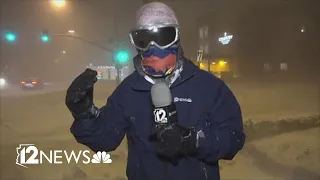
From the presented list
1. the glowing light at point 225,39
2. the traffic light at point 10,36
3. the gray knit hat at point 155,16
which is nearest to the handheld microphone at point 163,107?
the gray knit hat at point 155,16

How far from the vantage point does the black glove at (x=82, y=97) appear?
96cm

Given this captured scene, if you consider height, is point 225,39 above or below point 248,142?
above

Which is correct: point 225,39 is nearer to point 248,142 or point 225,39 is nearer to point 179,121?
point 248,142

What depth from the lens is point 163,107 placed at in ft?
2.67

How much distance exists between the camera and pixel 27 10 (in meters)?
3.38

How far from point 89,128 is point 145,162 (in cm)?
17

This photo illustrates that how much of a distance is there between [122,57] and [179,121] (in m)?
2.31

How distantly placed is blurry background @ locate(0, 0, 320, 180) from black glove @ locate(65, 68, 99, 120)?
7.21 ft

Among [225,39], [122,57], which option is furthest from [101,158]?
[225,39]

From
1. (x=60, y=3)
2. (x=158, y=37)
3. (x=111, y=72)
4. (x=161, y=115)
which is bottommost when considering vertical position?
(x=111, y=72)

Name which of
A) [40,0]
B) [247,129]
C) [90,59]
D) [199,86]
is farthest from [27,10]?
[199,86]

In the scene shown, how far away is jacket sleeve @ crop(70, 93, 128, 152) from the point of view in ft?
3.30

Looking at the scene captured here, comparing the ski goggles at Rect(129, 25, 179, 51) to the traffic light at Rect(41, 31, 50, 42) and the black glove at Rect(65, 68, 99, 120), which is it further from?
the traffic light at Rect(41, 31, 50, 42)

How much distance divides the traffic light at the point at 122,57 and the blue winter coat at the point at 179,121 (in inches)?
84.5
